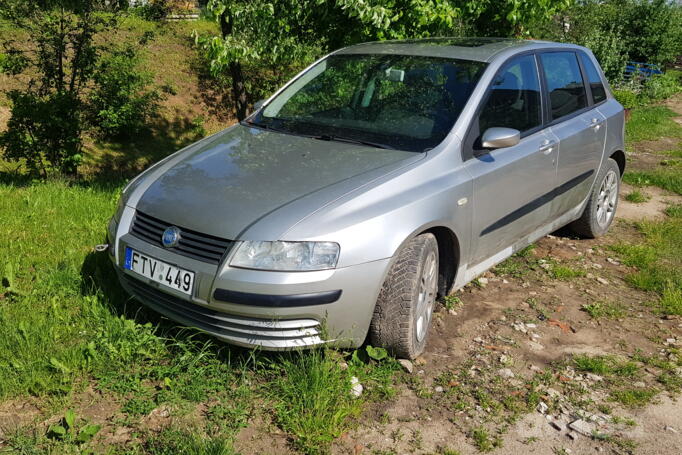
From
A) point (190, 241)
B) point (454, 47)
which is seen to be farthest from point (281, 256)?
point (454, 47)

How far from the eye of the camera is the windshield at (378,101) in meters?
3.98

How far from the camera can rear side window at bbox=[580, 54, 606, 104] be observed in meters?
5.53

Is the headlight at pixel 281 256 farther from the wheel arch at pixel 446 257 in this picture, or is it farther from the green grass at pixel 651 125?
the green grass at pixel 651 125

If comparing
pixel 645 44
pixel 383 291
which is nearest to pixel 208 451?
pixel 383 291

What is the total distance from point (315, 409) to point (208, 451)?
1.83 ft

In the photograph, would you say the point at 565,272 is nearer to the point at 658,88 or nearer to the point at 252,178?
the point at 252,178

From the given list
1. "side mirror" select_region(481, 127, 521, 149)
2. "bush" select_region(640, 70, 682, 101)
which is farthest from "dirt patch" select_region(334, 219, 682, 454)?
"bush" select_region(640, 70, 682, 101)

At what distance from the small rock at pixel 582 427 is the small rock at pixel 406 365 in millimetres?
855

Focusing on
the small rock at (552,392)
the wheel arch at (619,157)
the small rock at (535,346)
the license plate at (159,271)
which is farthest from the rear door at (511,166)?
the license plate at (159,271)

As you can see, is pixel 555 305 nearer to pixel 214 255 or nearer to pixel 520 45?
pixel 520 45

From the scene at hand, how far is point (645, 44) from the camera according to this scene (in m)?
22.9

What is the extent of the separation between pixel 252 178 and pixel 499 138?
1440 millimetres

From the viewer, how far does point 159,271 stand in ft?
10.9

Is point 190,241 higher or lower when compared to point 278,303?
higher
